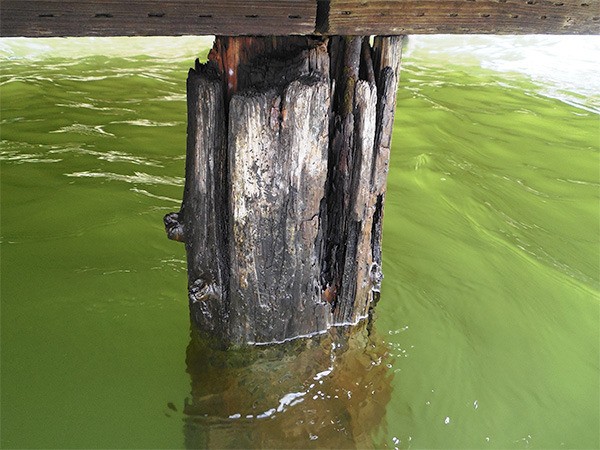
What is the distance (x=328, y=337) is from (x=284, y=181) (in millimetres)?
725

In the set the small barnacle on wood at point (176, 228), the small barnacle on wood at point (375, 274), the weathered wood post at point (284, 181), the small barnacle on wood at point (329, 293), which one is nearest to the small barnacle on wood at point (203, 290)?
the weathered wood post at point (284, 181)

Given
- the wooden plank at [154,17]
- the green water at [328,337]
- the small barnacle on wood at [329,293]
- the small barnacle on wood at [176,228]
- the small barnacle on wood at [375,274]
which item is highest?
the wooden plank at [154,17]

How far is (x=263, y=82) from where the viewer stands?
197cm

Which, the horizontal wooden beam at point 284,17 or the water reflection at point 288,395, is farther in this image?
the water reflection at point 288,395

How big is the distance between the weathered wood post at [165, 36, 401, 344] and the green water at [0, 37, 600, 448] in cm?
23

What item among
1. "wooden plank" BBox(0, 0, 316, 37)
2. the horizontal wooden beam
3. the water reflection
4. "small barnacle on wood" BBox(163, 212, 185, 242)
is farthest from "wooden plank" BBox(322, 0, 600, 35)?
the water reflection

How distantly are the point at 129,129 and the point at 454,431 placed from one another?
13.6 ft

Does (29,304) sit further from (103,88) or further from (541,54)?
(541,54)

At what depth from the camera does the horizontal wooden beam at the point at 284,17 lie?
1.59 meters

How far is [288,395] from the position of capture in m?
2.34

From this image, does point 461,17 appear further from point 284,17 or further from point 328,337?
point 328,337

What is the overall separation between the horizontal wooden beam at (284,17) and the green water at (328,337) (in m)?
1.23

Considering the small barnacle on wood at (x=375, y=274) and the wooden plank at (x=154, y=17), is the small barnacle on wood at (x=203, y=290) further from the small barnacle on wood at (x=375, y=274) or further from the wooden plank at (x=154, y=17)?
the wooden plank at (x=154, y=17)

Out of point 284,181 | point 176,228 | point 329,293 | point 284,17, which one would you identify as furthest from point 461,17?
point 176,228
